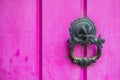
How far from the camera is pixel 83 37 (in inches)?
39.9

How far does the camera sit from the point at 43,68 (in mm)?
1044

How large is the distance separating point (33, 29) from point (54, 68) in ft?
0.50

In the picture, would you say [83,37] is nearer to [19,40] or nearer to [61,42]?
[61,42]

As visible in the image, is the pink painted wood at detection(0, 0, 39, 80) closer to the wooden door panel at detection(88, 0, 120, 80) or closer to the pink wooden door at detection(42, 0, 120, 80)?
the pink wooden door at detection(42, 0, 120, 80)

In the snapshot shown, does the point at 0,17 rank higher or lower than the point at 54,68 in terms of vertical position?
higher

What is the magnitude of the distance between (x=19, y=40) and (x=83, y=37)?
0.72ft

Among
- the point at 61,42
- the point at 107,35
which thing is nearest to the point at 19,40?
the point at 61,42

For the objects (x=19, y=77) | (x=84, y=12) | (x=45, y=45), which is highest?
(x=84, y=12)

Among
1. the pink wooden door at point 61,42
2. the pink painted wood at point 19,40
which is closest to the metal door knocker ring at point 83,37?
the pink wooden door at point 61,42

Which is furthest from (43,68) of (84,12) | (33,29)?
(84,12)

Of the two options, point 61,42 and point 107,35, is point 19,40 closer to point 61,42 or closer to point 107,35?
point 61,42

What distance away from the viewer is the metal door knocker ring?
1011 millimetres

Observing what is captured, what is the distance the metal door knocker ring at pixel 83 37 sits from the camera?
101cm

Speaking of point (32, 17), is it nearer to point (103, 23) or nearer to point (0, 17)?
point (0, 17)
